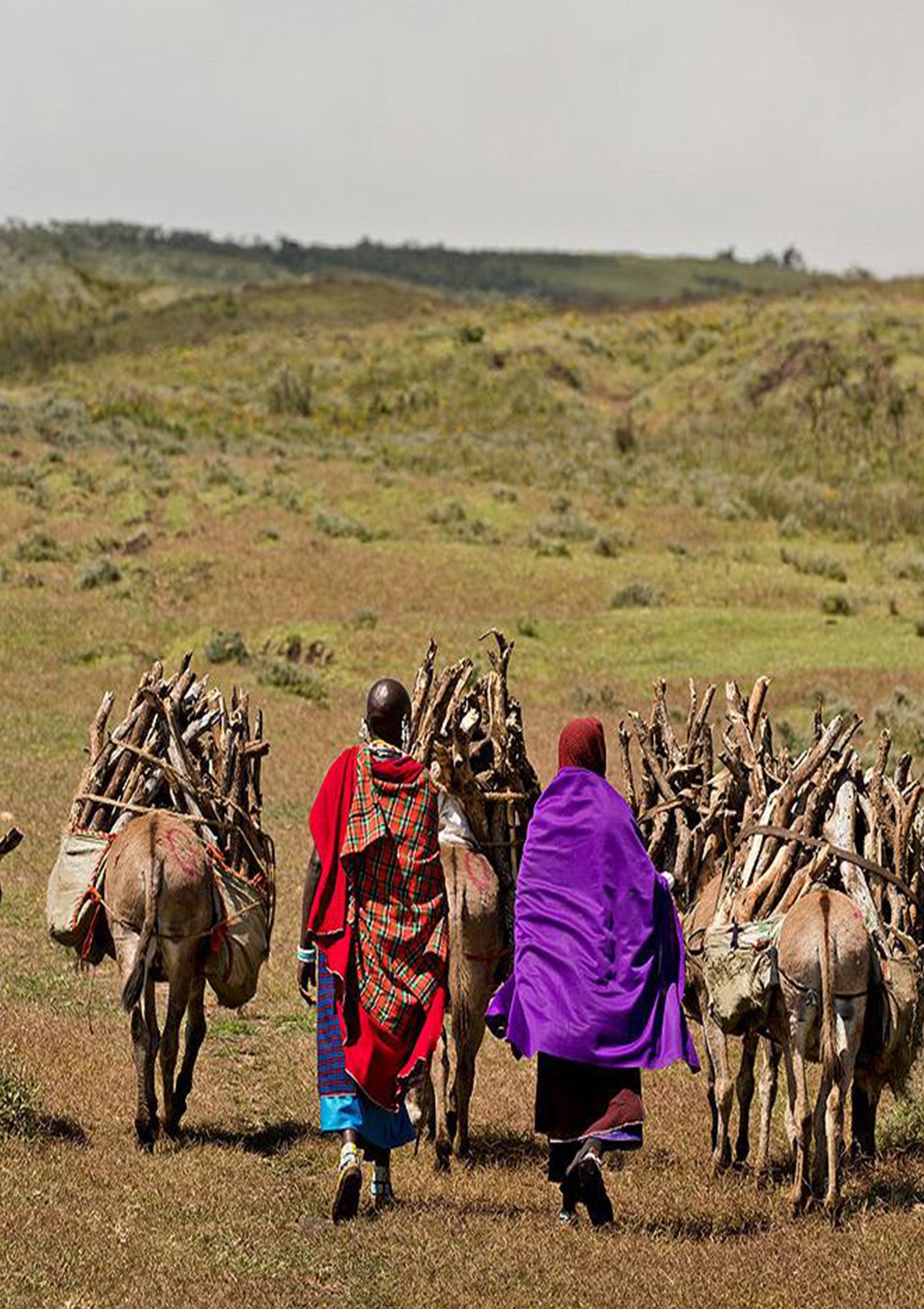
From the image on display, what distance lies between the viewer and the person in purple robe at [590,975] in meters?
8.87

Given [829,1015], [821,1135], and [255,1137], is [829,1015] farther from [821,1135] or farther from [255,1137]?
[255,1137]

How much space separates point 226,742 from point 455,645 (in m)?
19.5

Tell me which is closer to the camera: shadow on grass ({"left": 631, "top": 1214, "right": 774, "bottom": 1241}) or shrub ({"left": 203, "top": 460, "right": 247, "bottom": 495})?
shadow on grass ({"left": 631, "top": 1214, "right": 774, "bottom": 1241})

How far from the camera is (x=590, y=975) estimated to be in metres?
8.91

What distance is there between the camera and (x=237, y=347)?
2990 inches

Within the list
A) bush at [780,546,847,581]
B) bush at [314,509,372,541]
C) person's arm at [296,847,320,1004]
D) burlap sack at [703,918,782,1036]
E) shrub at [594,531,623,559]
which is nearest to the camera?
person's arm at [296,847,320,1004]

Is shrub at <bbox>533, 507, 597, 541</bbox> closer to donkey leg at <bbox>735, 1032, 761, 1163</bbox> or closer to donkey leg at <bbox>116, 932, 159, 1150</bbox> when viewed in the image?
donkey leg at <bbox>735, 1032, 761, 1163</bbox>

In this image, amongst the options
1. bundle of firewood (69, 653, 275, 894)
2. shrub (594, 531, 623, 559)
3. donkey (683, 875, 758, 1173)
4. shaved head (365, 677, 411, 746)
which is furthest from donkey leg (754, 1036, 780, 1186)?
shrub (594, 531, 623, 559)

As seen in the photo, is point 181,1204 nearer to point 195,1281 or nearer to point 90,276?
point 195,1281

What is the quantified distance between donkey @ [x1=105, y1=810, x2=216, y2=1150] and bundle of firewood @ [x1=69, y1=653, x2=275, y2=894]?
0.47 metres

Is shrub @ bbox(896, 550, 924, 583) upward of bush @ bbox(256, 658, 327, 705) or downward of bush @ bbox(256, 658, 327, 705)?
upward

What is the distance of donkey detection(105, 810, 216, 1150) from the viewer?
9.88m

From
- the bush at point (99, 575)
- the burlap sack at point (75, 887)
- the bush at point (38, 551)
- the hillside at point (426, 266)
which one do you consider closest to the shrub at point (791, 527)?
the bush at point (99, 575)

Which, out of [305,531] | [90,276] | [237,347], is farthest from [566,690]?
[90,276]
